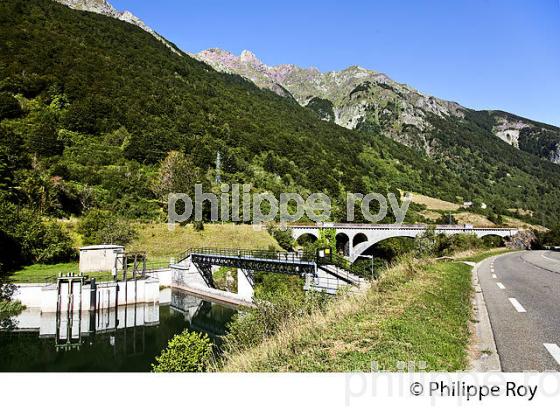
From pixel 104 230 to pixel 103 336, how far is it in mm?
23653

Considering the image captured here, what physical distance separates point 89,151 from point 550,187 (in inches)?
8766

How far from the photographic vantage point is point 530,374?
482 cm

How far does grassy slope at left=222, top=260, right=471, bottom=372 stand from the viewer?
566cm

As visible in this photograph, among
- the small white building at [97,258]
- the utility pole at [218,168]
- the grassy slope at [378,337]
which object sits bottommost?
the small white building at [97,258]

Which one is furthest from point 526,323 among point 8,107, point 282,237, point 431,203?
point 431,203

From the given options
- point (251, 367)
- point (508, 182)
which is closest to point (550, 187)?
point (508, 182)

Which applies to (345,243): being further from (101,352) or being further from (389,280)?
(389,280)

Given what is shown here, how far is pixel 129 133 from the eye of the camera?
84125 millimetres

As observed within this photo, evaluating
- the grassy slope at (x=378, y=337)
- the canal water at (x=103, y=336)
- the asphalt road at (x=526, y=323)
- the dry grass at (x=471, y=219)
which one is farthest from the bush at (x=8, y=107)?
the dry grass at (x=471, y=219)

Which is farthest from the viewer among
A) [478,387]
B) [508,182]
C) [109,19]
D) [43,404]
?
[508,182]

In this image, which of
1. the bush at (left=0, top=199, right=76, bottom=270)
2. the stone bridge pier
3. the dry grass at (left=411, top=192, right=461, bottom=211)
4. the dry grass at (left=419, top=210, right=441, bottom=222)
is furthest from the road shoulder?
the dry grass at (left=411, top=192, right=461, bottom=211)

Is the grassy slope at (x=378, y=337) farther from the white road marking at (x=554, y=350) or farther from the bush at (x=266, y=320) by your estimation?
the bush at (x=266, y=320)

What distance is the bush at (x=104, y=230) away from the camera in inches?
1842

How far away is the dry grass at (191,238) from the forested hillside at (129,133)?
234 inches
